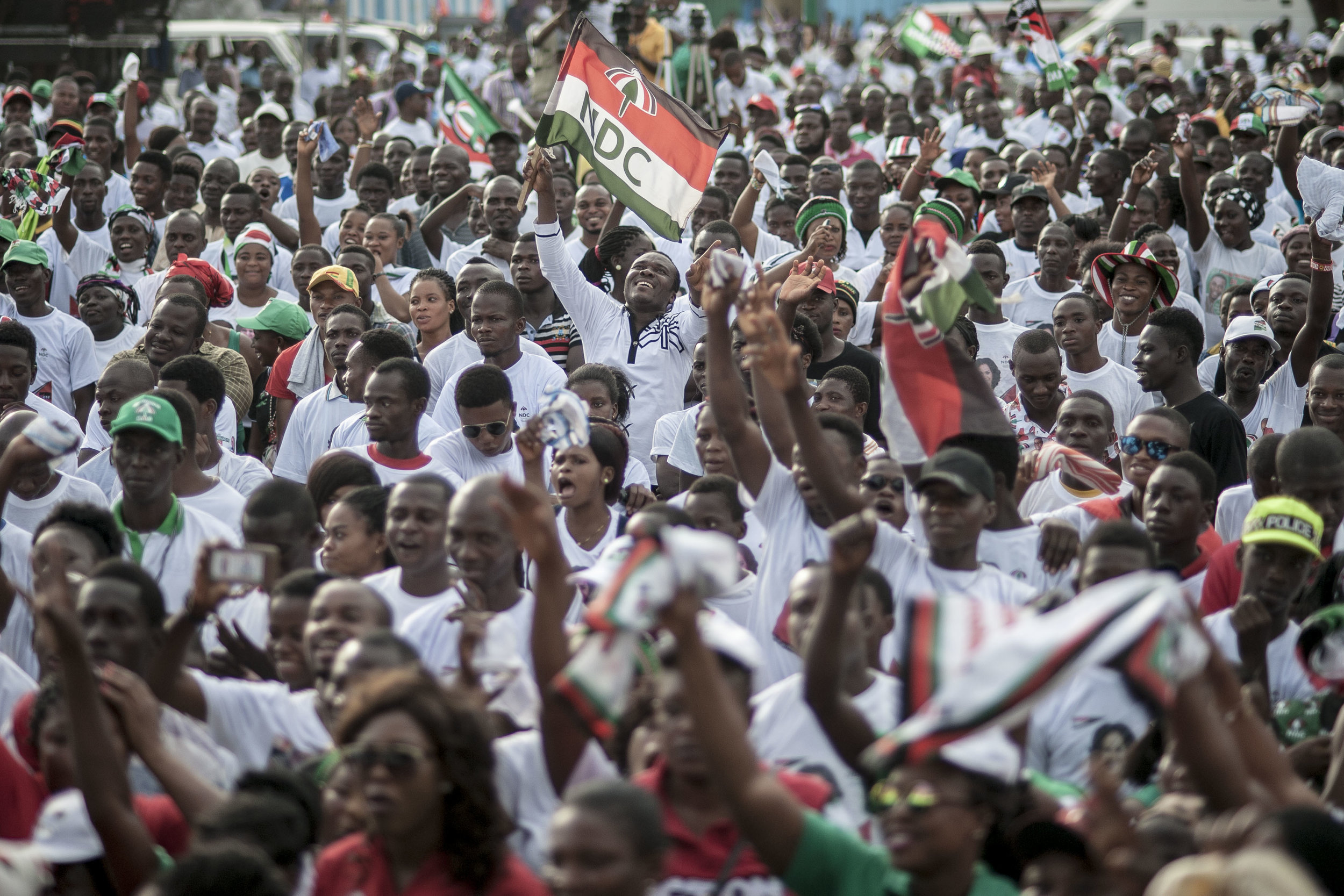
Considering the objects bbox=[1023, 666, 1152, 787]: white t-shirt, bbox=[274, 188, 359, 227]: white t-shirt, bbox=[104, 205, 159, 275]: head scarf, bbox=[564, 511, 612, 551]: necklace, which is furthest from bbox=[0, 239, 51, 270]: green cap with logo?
bbox=[1023, 666, 1152, 787]: white t-shirt

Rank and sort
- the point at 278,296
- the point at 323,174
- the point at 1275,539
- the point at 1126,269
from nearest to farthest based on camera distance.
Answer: the point at 1275,539, the point at 1126,269, the point at 278,296, the point at 323,174

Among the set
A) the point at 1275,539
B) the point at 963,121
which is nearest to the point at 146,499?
the point at 1275,539

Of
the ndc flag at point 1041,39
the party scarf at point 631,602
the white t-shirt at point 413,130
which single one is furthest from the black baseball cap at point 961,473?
the white t-shirt at point 413,130

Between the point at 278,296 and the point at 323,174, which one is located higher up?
the point at 323,174

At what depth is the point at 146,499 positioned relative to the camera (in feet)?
18.3

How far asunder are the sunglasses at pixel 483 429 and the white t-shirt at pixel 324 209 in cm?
646

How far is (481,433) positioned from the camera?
6.70 meters

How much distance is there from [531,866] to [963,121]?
49.0 feet

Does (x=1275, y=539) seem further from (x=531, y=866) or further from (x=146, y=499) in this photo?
(x=146, y=499)

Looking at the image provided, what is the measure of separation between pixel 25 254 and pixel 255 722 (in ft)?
17.3

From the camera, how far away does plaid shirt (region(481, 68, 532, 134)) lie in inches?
751

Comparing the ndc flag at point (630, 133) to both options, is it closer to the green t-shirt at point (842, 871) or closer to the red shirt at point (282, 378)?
Result: the red shirt at point (282, 378)

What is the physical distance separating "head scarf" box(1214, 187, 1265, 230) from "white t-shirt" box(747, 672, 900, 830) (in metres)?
7.79

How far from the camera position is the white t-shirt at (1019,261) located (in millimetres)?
10875
